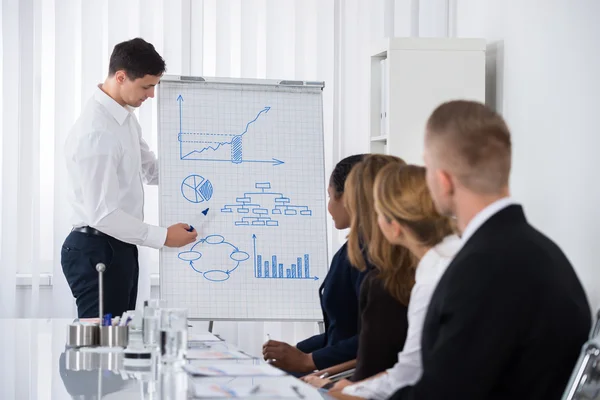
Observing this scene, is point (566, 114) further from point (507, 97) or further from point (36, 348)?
point (36, 348)

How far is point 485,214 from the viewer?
4.45ft

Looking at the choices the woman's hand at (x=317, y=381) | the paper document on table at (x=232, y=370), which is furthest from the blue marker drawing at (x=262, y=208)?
the paper document on table at (x=232, y=370)

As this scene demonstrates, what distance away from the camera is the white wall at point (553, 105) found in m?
2.76

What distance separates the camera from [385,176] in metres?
1.72

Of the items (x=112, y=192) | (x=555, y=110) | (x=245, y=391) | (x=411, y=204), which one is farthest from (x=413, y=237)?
(x=112, y=192)

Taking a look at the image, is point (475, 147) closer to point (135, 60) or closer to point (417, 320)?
point (417, 320)

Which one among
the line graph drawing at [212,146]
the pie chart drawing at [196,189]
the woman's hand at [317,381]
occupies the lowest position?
the woman's hand at [317,381]

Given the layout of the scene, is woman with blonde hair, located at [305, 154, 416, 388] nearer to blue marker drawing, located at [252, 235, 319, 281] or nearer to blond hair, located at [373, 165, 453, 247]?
blond hair, located at [373, 165, 453, 247]

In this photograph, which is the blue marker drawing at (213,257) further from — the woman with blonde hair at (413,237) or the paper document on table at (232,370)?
the woman with blonde hair at (413,237)

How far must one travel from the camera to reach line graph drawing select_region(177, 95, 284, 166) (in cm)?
354

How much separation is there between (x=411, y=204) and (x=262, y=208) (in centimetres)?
190

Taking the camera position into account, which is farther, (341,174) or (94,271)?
(94,271)

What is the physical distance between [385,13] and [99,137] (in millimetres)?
1977

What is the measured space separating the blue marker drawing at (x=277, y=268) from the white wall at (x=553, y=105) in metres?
0.81
